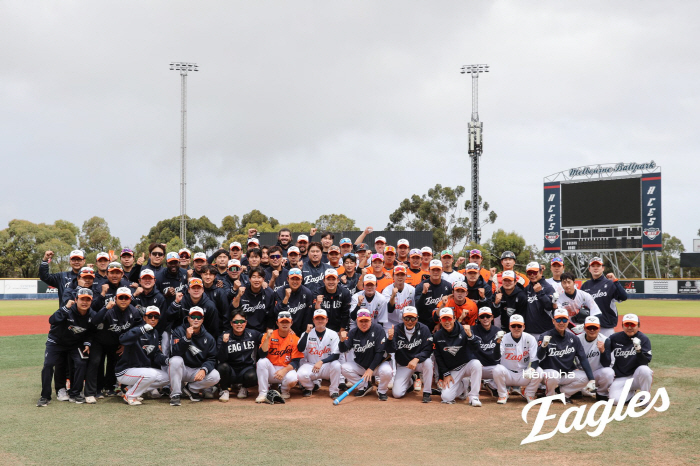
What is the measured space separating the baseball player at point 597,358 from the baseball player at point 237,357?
517cm

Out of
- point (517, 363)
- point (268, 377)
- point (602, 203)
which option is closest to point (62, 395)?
point (268, 377)

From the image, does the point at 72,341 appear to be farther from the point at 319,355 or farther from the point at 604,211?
the point at 604,211

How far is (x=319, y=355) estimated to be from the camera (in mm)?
9406

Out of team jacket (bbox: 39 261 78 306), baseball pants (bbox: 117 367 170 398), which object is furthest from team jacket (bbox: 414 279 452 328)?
team jacket (bbox: 39 261 78 306)

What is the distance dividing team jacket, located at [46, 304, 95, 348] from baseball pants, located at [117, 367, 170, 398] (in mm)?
860

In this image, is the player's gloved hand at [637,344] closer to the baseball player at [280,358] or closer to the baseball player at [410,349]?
the baseball player at [410,349]

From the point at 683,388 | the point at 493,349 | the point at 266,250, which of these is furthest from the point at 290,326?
the point at 683,388

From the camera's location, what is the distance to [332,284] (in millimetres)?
9438

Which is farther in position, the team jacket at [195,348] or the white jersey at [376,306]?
the white jersey at [376,306]

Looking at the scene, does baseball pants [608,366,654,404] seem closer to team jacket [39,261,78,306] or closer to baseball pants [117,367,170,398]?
baseball pants [117,367,170,398]

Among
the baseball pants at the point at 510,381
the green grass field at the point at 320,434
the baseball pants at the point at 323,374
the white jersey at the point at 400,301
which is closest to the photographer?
the green grass field at the point at 320,434

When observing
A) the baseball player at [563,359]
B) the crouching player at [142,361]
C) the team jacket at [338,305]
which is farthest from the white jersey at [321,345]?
the baseball player at [563,359]

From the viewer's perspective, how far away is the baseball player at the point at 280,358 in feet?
29.1

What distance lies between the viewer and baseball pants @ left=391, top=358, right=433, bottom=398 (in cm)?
891
